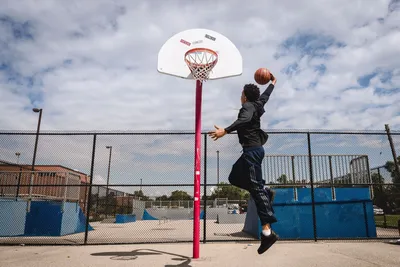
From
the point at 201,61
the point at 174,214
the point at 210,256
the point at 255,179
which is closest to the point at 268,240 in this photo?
the point at 255,179

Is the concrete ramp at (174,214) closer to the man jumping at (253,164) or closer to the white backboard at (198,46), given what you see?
the white backboard at (198,46)

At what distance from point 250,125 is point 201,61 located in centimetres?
249

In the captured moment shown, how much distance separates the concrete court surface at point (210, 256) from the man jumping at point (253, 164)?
149 cm

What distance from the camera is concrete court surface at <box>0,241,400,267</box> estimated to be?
5000 mm

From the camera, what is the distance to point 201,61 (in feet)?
19.7

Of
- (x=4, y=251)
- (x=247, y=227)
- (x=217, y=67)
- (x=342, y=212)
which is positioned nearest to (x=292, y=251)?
(x=342, y=212)

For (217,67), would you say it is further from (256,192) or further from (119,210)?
(119,210)

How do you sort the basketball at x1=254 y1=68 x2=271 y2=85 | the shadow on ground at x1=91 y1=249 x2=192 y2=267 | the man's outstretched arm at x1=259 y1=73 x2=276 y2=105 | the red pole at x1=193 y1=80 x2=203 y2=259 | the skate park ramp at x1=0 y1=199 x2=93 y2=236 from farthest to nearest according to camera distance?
the skate park ramp at x1=0 y1=199 x2=93 y2=236, the red pole at x1=193 y1=80 x2=203 y2=259, the shadow on ground at x1=91 y1=249 x2=192 y2=267, the basketball at x1=254 y1=68 x2=271 y2=85, the man's outstretched arm at x1=259 y1=73 x2=276 y2=105

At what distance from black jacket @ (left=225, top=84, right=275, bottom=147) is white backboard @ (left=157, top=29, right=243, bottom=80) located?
2106 millimetres

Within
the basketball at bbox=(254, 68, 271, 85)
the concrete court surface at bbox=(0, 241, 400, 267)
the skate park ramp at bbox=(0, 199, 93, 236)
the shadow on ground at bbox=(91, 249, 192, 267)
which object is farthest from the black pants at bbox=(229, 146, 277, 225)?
the skate park ramp at bbox=(0, 199, 93, 236)

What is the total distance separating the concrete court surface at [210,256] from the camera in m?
5.00

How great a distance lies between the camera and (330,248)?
659 cm

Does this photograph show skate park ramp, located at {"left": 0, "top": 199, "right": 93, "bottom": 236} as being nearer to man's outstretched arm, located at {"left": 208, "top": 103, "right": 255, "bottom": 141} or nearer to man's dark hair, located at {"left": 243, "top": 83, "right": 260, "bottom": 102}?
man's outstretched arm, located at {"left": 208, "top": 103, "right": 255, "bottom": 141}

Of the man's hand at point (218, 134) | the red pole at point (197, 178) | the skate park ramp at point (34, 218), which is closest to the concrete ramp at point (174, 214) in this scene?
the skate park ramp at point (34, 218)
